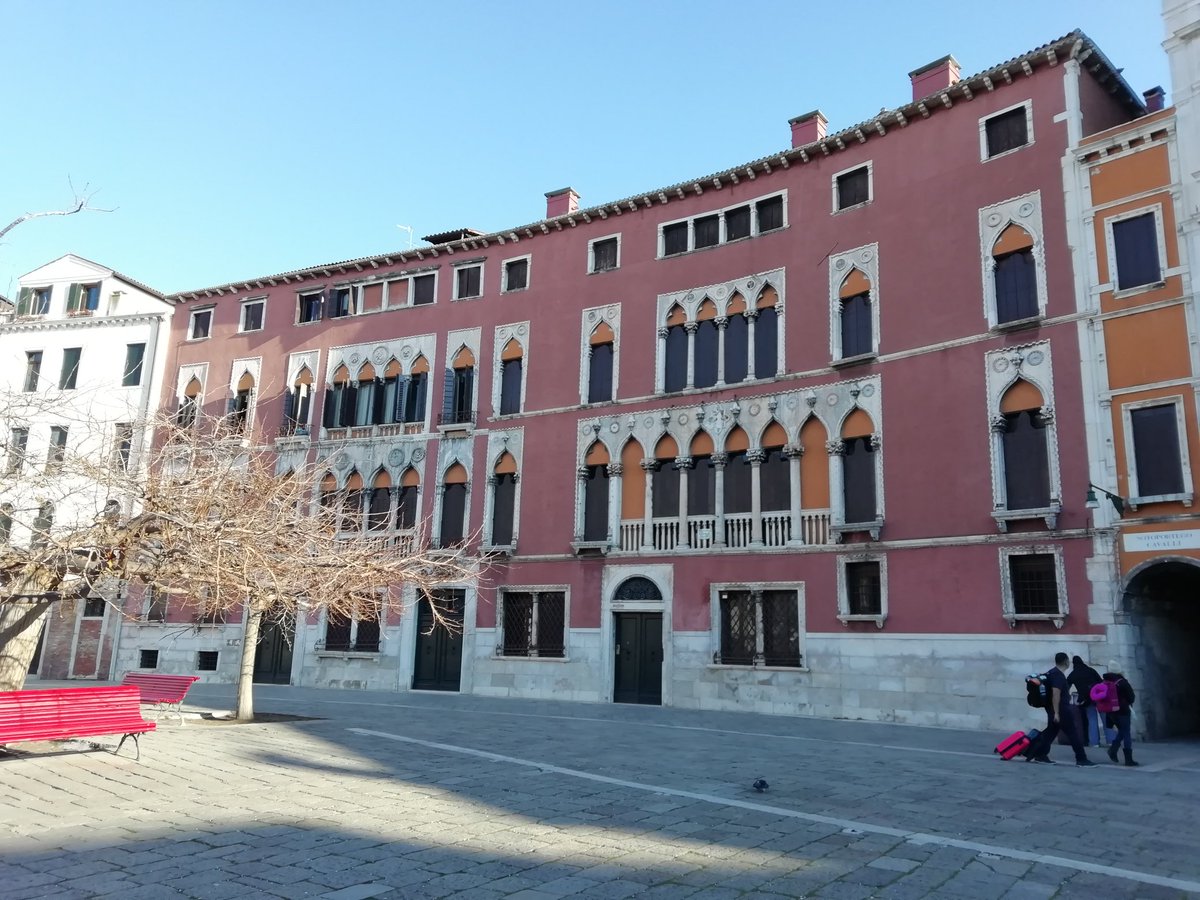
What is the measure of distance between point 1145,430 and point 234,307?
28.2 meters

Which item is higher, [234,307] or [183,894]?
[234,307]

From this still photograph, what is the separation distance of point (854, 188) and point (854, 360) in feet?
14.9

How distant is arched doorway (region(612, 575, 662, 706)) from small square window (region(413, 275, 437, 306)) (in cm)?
1173

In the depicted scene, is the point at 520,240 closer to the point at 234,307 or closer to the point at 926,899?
the point at 234,307

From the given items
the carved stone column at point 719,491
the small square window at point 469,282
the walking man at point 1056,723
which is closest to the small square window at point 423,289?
the small square window at point 469,282

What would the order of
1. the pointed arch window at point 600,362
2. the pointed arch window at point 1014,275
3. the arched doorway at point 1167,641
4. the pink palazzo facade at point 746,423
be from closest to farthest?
the arched doorway at point 1167,641 < the pink palazzo facade at point 746,423 < the pointed arch window at point 1014,275 < the pointed arch window at point 600,362

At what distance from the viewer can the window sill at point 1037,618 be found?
16.3 m

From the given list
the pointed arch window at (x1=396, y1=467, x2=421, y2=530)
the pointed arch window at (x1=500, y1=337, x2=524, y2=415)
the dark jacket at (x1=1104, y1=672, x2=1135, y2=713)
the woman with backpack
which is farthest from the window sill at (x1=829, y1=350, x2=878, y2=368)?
the pointed arch window at (x1=396, y1=467, x2=421, y2=530)

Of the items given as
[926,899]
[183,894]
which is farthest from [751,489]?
[183,894]

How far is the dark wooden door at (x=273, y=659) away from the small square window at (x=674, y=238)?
16598 mm

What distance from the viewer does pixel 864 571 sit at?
19328 millimetres

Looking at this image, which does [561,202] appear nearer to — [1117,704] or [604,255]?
[604,255]

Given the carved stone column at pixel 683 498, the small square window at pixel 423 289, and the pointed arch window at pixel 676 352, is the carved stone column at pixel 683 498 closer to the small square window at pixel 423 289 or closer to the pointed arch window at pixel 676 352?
the pointed arch window at pixel 676 352

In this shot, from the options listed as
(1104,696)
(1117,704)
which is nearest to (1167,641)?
(1104,696)
